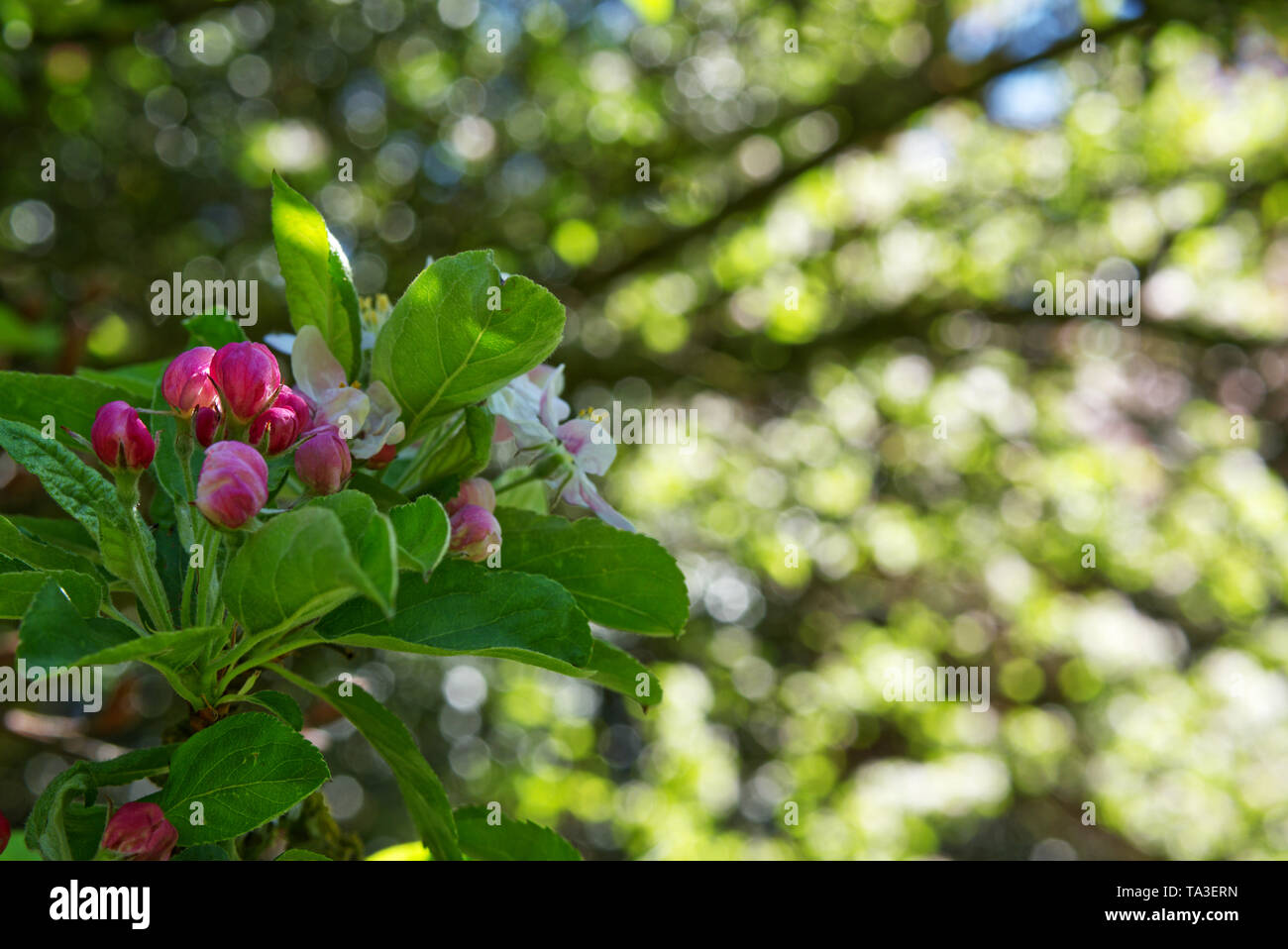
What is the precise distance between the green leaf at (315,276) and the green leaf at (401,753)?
0.24 m

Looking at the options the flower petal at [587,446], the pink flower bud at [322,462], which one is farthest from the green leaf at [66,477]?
the flower petal at [587,446]

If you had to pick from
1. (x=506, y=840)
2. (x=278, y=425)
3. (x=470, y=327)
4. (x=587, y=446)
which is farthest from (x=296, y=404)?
(x=506, y=840)

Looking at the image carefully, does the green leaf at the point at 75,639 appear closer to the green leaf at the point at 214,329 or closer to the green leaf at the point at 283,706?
the green leaf at the point at 283,706

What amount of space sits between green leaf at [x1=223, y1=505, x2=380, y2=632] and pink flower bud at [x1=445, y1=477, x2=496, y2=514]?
0.15 meters

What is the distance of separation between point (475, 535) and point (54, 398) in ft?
1.17

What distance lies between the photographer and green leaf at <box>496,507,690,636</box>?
855 mm

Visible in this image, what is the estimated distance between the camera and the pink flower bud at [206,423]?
0.73 m

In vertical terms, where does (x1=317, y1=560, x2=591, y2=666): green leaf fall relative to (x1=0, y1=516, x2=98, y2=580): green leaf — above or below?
below

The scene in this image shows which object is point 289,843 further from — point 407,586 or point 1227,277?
point 1227,277

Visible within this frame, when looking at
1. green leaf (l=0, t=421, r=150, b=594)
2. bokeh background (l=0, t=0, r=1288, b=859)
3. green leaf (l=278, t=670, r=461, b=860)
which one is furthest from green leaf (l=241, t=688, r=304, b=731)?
bokeh background (l=0, t=0, r=1288, b=859)

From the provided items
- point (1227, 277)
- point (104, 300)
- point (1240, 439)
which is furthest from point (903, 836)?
point (104, 300)

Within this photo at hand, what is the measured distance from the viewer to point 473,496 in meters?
0.81

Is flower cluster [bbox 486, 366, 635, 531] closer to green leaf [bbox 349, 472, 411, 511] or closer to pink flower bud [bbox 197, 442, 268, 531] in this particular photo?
green leaf [bbox 349, 472, 411, 511]

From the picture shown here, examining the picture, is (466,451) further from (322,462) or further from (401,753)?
(401,753)
